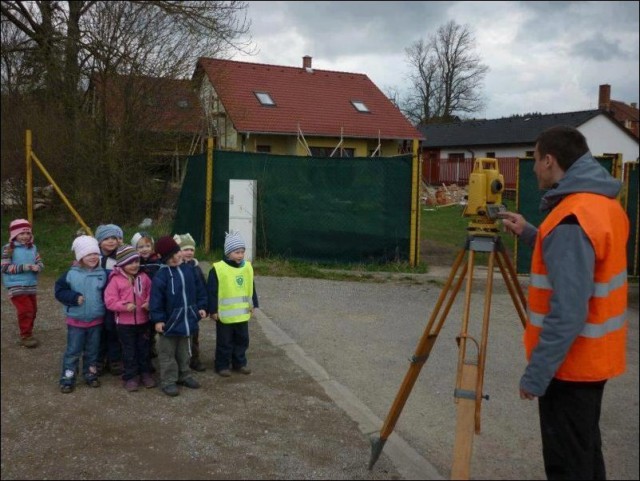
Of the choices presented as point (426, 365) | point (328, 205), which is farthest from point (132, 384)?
point (328, 205)

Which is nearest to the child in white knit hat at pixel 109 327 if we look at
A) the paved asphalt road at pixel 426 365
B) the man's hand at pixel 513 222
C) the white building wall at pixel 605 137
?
the paved asphalt road at pixel 426 365

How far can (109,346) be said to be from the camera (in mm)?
5199

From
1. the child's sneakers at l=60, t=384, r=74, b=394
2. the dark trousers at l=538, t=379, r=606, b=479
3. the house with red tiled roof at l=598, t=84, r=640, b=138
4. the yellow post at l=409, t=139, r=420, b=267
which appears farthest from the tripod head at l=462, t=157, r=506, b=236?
the house with red tiled roof at l=598, t=84, r=640, b=138

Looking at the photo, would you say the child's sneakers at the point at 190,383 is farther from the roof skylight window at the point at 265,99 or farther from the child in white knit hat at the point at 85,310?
the roof skylight window at the point at 265,99

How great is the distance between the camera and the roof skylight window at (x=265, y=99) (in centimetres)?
2633

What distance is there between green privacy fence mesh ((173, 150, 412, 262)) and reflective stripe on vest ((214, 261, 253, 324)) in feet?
15.2

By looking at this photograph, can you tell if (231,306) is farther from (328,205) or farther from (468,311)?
(328,205)

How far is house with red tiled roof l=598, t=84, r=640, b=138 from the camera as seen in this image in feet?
164

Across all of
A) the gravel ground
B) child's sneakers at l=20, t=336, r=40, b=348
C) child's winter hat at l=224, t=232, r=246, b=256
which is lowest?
the gravel ground

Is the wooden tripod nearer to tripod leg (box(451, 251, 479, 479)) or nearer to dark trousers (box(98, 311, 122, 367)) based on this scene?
tripod leg (box(451, 251, 479, 479))

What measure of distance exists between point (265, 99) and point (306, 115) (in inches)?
75.9

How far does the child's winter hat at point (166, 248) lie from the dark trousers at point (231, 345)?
0.78 metres

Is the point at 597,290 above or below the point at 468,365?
above

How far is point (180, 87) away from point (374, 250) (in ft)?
22.6
